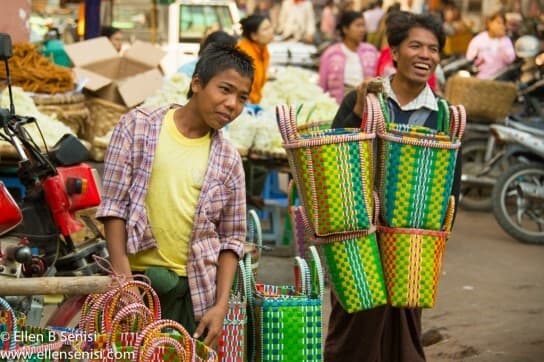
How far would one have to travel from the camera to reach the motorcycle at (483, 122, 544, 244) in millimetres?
9680

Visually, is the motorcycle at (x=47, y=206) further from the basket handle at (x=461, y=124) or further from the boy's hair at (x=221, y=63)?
the basket handle at (x=461, y=124)

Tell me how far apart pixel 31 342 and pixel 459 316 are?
4463 millimetres

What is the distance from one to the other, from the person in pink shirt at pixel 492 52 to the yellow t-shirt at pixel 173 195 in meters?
11.8

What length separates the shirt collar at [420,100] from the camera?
4700 mm

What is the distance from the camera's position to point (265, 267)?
8.20 m

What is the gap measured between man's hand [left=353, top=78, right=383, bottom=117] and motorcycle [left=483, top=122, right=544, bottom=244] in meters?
5.21

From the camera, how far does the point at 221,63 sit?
11.9ft

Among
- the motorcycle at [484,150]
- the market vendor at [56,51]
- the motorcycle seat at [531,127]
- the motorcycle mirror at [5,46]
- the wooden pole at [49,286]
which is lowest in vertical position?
the motorcycle at [484,150]

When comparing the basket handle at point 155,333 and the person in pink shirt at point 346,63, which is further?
the person in pink shirt at point 346,63

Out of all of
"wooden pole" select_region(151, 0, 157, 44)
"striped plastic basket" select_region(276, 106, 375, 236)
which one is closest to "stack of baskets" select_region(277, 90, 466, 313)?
"striped plastic basket" select_region(276, 106, 375, 236)

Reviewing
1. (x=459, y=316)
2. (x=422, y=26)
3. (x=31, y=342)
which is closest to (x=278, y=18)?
(x=459, y=316)

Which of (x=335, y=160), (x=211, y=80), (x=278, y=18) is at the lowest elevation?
(x=278, y=18)

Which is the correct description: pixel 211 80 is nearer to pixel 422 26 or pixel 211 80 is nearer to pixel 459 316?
pixel 422 26

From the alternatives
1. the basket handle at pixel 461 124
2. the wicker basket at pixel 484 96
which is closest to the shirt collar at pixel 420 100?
the basket handle at pixel 461 124
